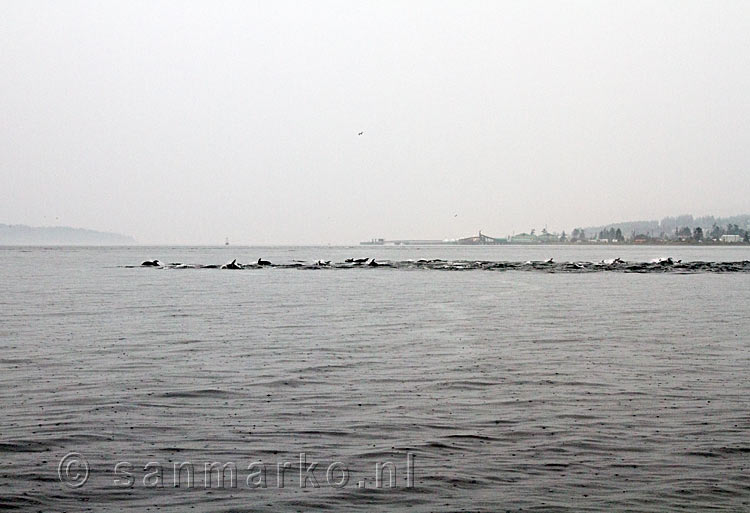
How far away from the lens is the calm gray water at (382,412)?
31.3 ft

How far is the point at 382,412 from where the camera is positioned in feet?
44.8

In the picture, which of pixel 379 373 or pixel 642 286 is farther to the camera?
pixel 642 286

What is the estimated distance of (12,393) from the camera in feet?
49.5

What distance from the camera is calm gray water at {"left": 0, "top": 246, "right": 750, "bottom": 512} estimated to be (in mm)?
9531

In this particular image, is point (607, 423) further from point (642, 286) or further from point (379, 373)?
point (642, 286)

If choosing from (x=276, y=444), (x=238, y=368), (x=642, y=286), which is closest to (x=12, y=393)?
(x=238, y=368)

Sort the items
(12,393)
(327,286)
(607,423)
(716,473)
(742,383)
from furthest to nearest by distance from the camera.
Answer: (327,286) → (742,383) → (12,393) → (607,423) → (716,473)

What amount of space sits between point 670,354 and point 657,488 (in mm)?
12241

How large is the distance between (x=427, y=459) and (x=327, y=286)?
4347 cm

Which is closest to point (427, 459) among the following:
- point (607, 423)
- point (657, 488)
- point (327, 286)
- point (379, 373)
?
point (657, 488)

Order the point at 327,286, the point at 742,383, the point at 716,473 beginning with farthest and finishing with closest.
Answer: the point at 327,286 < the point at 742,383 < the point at 716,473

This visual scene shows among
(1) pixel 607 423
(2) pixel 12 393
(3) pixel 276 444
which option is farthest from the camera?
(2) pixel 12 393

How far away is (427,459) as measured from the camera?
1080 centimetres

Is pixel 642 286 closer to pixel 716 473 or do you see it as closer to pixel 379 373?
pixel 379 373
